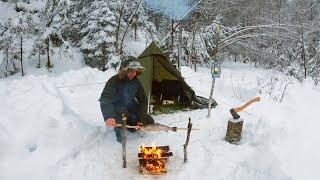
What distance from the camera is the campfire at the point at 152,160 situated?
18.6ft

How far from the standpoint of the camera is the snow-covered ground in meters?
5.53

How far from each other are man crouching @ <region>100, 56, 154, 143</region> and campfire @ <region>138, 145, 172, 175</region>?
88 cm

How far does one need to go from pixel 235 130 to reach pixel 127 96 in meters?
1.96

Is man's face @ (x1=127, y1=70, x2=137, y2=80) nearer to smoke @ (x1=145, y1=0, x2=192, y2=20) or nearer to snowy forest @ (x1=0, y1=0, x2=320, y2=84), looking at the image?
snowy forest @ (x1=0, y1=0, x2=320, y2=84)

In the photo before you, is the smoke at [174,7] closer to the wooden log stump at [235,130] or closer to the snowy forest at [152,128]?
→ the snowy forest at [152,128]

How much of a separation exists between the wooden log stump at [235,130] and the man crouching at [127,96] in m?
1.46

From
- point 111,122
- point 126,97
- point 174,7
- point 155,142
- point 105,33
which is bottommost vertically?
point 155,142

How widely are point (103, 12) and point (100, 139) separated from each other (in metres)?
15.2

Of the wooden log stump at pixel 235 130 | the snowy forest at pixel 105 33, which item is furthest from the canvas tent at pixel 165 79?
the snowy forest at pixel 105 33

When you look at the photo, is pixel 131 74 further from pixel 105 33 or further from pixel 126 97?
pixel 105 33

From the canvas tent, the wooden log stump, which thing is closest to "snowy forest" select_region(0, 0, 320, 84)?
the canvas tent

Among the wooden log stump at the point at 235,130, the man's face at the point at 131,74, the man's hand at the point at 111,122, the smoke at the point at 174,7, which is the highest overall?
the smoke at the point at 174,7

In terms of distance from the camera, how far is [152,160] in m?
5.79

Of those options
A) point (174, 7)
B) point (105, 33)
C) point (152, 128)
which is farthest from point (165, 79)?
point (105, 33)
